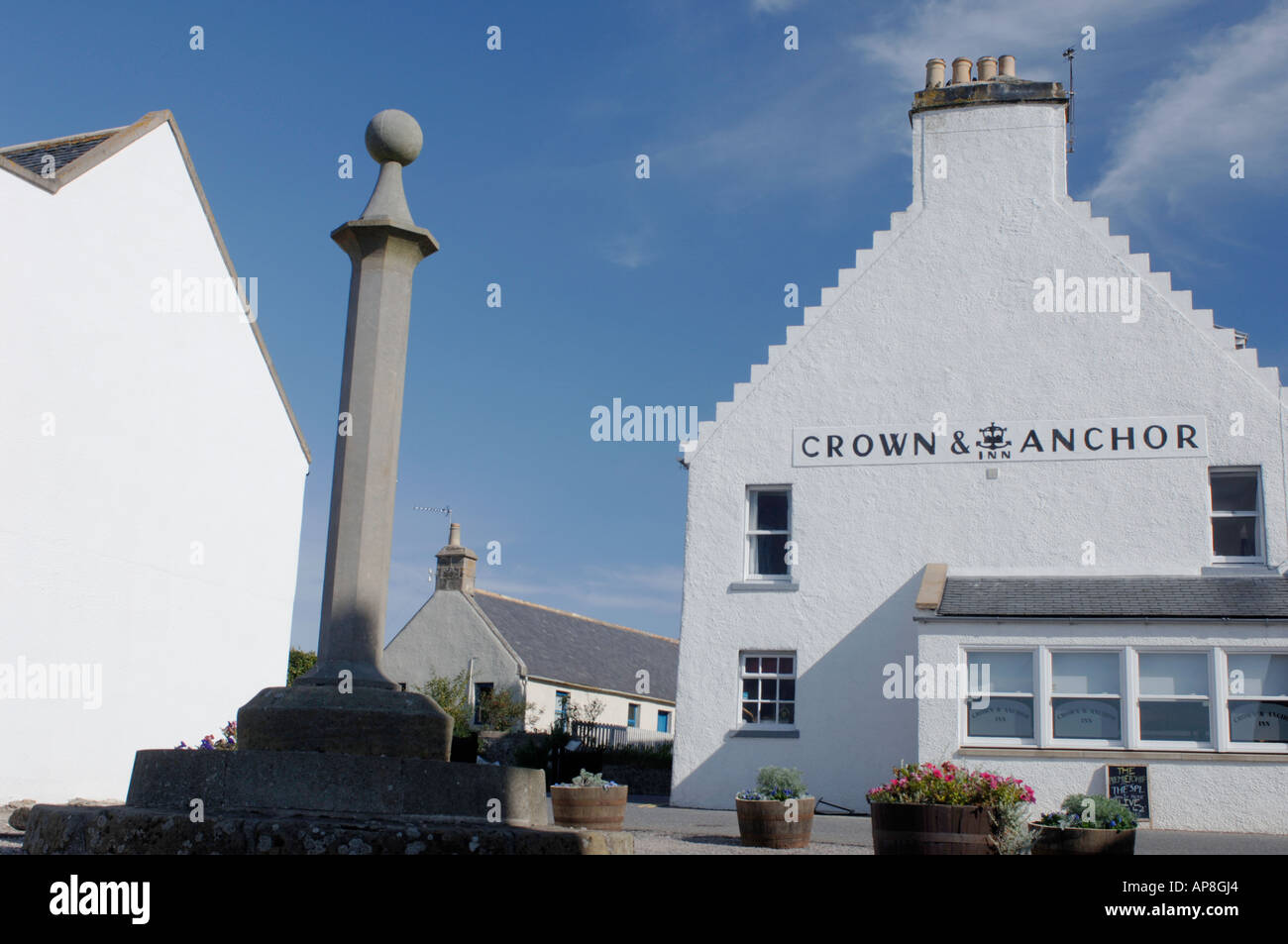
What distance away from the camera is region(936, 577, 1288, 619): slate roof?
17.2 m

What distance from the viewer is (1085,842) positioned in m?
10.1

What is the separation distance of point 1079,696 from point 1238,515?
16.0 ft

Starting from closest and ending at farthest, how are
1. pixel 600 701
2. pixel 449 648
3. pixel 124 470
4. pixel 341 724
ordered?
pixel 341 724
pixel 124 470
pixel 449 648
pixel 600 701

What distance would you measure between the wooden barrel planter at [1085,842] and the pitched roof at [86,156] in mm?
16327

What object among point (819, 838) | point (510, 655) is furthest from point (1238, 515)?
point (510, 655)

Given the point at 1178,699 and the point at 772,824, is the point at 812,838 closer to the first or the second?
the point at 772,824

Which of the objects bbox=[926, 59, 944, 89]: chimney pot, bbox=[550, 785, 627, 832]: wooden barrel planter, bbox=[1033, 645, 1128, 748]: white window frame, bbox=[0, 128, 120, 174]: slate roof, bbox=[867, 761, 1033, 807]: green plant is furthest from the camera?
bbox=[926, 59, 944, 89]: chimney pot

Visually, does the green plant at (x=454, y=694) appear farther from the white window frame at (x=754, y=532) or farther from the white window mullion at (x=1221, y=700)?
the white window mullion at (x=1221, y=700)

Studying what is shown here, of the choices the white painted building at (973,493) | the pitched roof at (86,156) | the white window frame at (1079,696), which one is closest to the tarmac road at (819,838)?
the white window frame at (1079,696)

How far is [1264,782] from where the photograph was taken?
53.5ft

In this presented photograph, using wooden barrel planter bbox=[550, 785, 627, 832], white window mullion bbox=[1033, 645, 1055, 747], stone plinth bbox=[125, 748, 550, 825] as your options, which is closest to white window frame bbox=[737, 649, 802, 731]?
white window mullion bbox=[1033, 645, 1055, 747]

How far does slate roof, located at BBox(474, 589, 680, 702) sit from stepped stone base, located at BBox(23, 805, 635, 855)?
28.3 meters

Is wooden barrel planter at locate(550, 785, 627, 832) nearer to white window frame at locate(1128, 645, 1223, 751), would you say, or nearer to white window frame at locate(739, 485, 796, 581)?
white window frame at locate(739, 485, 796, 581)
